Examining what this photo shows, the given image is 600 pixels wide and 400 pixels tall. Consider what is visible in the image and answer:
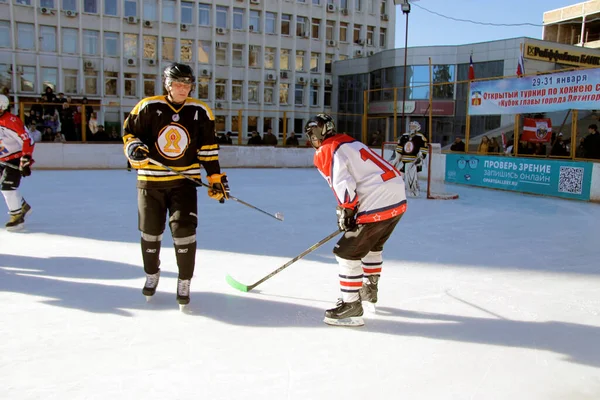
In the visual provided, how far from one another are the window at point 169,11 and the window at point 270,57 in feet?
20.4

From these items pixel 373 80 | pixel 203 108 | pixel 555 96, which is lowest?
pixel 203 108

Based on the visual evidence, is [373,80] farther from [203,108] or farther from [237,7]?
[203,108]

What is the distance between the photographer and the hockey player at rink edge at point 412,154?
952 cm

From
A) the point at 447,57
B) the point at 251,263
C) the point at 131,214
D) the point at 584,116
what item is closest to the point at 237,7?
the point at 447,57

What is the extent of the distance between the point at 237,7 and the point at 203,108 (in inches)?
1281

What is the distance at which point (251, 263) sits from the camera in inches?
181

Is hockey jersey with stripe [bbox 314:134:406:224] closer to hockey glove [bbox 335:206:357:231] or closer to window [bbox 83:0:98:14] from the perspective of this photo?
hockey glove [bbox 335:206:357:231]

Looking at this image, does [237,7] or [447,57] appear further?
[237,7]

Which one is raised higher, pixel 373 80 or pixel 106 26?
pixel 106 26

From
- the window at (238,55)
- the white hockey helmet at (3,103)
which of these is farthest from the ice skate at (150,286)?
the window at (238,55)

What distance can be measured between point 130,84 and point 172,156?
98.8ft

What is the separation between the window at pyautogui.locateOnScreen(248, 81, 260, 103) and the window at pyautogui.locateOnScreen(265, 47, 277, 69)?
4.55 ft

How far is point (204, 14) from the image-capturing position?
3291cm

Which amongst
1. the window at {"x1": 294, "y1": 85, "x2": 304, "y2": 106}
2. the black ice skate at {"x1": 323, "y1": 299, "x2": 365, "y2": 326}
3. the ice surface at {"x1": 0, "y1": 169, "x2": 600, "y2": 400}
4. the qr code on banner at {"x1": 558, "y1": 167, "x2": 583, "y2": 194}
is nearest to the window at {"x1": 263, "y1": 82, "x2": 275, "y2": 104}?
the window at {"x1": 294, "y1": 85, "x2": 304, "y2": 106}
